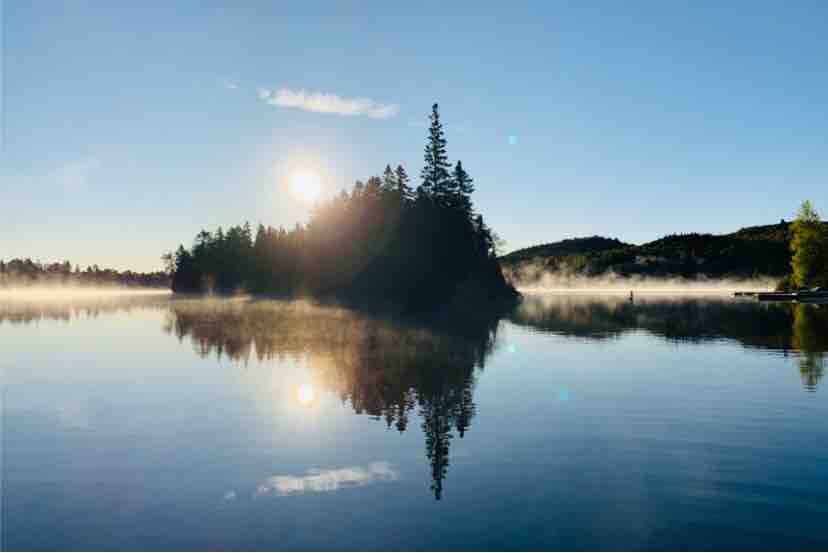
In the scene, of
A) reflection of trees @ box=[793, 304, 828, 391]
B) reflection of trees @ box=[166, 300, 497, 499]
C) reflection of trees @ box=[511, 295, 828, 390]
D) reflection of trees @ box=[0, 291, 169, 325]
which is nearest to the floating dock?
reflection of trees @ box=[511, 295, 828, 390]

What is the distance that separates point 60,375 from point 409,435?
2227cm

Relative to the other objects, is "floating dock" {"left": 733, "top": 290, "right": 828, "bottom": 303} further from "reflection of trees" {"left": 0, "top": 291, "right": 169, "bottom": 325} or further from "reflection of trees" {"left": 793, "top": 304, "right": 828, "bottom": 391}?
"reflection of trees" {"left": 0, "top": 291, "right": 169, "bottom": 325}

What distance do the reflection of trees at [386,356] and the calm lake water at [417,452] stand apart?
189 mm

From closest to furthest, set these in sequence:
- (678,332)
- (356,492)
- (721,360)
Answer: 1. (356,492)
2. (721,360)
3. (678,332)

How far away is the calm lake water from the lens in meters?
12.1

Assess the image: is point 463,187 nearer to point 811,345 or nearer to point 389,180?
point 389,180

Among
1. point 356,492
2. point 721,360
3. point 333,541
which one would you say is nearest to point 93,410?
point 356,492

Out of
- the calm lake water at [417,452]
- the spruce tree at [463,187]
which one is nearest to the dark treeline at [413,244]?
the spruce tree at [463,187]

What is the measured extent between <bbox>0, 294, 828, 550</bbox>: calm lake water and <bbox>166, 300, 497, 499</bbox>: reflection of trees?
19 cm

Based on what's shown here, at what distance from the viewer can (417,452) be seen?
683 inches

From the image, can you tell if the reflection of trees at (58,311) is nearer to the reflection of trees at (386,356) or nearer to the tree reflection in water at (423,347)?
the reflection of trees at (386,356)

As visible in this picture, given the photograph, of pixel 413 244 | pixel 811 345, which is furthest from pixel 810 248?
pixel 811 345

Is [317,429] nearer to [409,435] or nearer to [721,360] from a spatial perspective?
[409,435]

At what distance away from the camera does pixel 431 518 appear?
12508 millimetres
